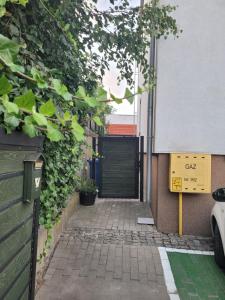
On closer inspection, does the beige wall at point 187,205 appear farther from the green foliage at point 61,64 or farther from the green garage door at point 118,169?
the green garage door at point 118,169

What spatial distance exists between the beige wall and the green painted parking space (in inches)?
36.9

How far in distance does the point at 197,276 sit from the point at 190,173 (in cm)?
191

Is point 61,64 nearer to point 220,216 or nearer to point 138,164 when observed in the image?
point 220,216

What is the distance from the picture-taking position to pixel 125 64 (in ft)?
14.8

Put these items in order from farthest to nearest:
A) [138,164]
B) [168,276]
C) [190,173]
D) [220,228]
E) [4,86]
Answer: [138,164] < [190,173] < [220,228] < [168,276] < [4,86]

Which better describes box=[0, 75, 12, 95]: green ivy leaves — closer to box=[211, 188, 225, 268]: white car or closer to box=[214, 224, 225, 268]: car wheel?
box=[211, 188, 225, 268]: white car

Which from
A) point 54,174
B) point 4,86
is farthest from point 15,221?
point 54,174

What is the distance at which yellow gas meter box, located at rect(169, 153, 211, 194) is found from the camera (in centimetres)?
527

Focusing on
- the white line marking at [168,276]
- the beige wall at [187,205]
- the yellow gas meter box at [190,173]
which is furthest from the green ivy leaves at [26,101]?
the beige wall at [187,205]

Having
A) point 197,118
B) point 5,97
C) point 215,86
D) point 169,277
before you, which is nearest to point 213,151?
point 197,118

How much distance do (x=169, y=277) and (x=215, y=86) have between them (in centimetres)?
339

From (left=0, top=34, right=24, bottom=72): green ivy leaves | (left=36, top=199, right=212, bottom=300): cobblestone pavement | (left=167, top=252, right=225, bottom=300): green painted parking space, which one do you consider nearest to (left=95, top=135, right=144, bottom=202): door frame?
(left=36, top=199, right=212, bottom=300): cobblestone pavement

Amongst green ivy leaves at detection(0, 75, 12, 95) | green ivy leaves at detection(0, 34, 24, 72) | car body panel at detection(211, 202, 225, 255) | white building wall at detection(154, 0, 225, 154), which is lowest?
car body panel at detection(211, 202, 225, 255)

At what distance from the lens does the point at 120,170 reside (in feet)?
26.2
